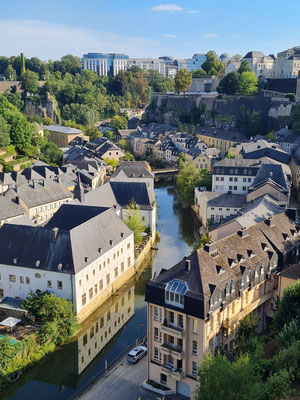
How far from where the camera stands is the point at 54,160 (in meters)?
62.8

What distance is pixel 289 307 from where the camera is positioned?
18.7 metres

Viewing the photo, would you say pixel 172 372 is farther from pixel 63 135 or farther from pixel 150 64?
pixel 150 64

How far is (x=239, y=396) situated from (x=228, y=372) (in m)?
0.78

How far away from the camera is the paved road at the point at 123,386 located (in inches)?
749

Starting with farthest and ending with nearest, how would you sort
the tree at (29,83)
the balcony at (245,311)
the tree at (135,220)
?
the tree at (29,83)
the tree at (135,220)
the balcony at (245,311)

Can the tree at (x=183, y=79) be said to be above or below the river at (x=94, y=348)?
above

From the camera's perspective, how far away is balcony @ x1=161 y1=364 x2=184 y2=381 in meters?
18.2

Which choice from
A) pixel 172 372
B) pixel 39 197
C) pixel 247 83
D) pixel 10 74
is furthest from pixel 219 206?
pixel 10 74

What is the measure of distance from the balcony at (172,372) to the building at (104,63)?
140718 millimetres

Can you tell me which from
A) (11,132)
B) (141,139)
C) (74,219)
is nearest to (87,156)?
(11,132)

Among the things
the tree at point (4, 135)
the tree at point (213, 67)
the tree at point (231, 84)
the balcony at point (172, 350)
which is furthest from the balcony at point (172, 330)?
the tree at point (213, 67)

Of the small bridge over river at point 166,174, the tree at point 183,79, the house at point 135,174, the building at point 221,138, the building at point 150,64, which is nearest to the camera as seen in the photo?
the house at point 135,174

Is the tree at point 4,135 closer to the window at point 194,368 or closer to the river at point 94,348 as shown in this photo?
the river at point 94,348

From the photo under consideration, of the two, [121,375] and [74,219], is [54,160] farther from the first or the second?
[121,375]
